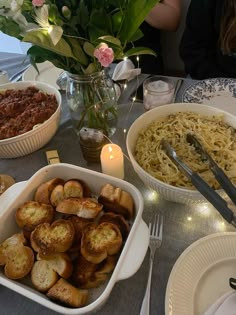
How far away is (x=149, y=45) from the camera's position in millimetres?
1703

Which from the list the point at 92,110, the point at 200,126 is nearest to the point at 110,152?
the point at 92,110

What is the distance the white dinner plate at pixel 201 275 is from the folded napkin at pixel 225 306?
Result: 0.09 feet

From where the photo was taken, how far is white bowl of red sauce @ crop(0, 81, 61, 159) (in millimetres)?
830

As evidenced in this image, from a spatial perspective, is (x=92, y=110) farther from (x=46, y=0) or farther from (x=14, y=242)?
(x=14, y=242)

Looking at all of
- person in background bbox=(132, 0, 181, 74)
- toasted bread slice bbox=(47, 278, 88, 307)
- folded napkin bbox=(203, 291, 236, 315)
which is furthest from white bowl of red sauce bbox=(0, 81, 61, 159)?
person in background bbox=(132, 0, 181, 74)

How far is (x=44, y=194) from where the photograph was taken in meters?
0.67

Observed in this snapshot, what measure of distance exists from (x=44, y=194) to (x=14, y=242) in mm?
120

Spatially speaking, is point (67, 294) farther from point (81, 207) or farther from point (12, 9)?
point (12, 9)

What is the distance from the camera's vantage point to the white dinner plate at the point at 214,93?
1010mm

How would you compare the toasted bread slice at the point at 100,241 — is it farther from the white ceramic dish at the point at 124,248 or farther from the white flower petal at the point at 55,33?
the white flower petal at the point at 55,33

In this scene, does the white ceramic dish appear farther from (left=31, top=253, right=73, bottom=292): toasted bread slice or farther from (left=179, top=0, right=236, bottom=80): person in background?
(left=179, top=0, right=236, bottom=80): person in background

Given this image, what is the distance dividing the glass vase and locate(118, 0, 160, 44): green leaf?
0.11m

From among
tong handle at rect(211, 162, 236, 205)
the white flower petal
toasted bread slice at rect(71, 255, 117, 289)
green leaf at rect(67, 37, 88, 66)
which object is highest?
the white flower petal

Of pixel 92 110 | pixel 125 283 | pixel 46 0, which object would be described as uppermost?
pixel 46 0
